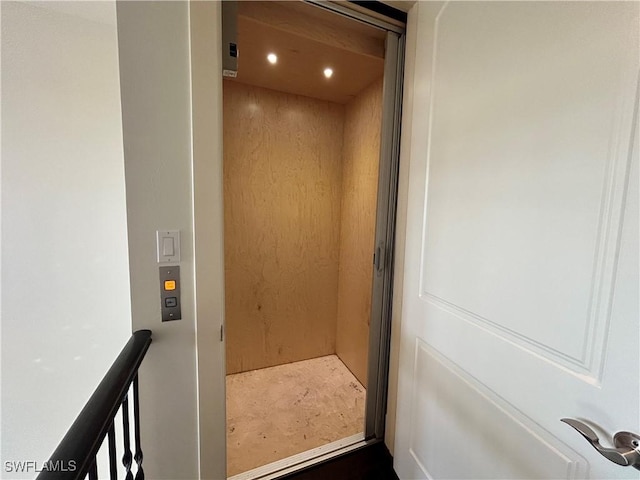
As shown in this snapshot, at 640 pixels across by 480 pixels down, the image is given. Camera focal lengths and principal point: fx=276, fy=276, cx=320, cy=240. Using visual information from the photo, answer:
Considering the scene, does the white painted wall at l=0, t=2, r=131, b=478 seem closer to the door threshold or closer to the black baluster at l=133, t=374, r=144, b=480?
the black baluster at l=133, t=374, r=144, b=480

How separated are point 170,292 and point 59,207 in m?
0.56

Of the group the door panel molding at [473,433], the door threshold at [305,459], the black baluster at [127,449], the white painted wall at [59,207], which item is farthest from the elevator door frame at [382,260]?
the white painted wall at [59,207]

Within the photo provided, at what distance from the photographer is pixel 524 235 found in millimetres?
759

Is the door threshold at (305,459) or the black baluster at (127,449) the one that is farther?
the door threshold at (305,459)

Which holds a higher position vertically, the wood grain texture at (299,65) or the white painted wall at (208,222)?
the wood grain texture at (299,65)

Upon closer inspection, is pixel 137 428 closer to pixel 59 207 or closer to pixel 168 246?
pixel 168 246

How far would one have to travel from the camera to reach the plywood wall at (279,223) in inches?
80.9

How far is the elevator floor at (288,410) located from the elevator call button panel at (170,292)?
102 cm

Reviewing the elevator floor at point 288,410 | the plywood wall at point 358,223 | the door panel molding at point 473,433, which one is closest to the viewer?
the door panel molding at point 473,433

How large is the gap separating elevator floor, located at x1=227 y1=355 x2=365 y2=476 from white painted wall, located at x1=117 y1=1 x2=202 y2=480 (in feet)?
2.16

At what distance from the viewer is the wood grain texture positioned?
4.55 ft

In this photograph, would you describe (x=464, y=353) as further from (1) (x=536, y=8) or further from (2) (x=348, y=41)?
(2) (x=348, y=41)

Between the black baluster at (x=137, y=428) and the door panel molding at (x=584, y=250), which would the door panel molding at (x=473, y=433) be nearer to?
Answer: the door panel molding at (x=584, y=250)

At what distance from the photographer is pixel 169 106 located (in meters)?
0.89
